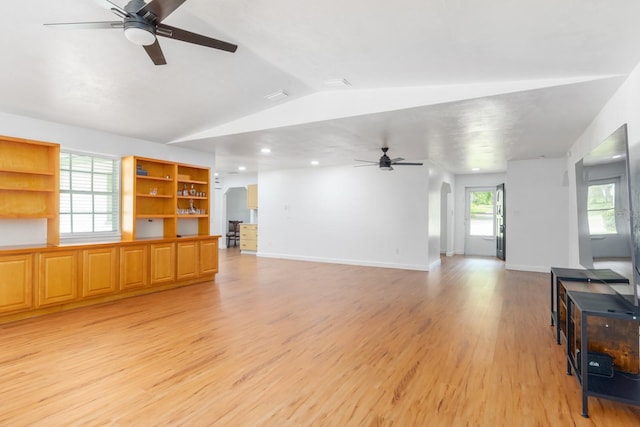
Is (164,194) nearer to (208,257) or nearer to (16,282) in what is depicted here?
(208,257)

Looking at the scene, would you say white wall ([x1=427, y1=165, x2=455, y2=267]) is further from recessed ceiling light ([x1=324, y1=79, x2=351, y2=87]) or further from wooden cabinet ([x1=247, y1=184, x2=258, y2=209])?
wooden cabinet ([x1=247, y1=184, x2=258, y2=209])

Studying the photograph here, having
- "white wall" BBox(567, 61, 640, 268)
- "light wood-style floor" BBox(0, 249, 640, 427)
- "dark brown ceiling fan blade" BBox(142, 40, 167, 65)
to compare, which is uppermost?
"dark brown ceiling fan blade" BBox(142, 40, 167, 65)

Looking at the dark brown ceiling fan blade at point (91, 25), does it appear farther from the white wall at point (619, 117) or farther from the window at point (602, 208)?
the white wall at point (619, 117)

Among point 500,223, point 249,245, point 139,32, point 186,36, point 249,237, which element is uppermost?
point 186,36

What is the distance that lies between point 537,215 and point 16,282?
9118 millimetres

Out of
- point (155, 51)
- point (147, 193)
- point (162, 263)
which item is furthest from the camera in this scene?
point (147, 193)

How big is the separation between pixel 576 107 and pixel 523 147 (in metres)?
2.42

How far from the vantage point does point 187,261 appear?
596cm

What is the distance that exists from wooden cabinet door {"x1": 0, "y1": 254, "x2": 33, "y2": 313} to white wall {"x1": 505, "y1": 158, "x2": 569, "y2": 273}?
8.70 m

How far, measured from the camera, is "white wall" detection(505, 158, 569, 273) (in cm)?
720

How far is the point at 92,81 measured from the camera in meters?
3.68

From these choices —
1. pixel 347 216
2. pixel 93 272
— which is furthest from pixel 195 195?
pixel 347 216

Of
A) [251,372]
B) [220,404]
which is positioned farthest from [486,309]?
[220,404]

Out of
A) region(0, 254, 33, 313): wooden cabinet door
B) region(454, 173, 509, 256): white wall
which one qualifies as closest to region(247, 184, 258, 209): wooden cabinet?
region(454, 173, 509, 256): white wall
